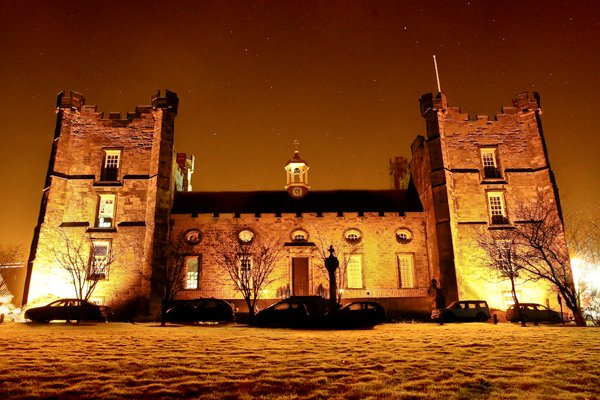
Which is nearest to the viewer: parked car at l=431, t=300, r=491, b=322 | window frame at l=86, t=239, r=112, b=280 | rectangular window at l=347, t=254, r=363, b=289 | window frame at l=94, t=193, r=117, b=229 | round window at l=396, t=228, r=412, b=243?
parked car at l=431, t=300, r=491, b=322

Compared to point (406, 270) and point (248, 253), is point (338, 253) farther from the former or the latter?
point (248, 253)

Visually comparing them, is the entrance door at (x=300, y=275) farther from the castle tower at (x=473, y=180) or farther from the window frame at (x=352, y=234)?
the castle tower at (x=473, y=180)

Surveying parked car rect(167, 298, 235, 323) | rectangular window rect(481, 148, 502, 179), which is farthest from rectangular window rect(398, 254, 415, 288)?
parked car rect(167, 298, 235, 323)

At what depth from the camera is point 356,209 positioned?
100ft

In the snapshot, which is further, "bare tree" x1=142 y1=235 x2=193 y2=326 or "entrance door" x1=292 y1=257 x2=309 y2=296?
"entrance door" x1=292 y1=257 x2=309 y2=296

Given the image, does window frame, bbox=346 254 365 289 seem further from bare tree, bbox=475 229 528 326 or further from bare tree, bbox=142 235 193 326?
bare tree, bbox=142 235 193 326

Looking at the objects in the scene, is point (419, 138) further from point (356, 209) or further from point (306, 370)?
point (306, 370)

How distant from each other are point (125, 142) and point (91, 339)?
20.6 m

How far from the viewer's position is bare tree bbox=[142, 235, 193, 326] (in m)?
25.0

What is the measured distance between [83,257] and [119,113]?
402 inches

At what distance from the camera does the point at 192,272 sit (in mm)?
28047

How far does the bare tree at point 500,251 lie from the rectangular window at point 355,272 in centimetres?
754

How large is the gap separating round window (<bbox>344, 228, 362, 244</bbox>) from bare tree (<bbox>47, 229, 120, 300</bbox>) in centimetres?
1461

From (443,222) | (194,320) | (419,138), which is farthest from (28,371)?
(419,138)
